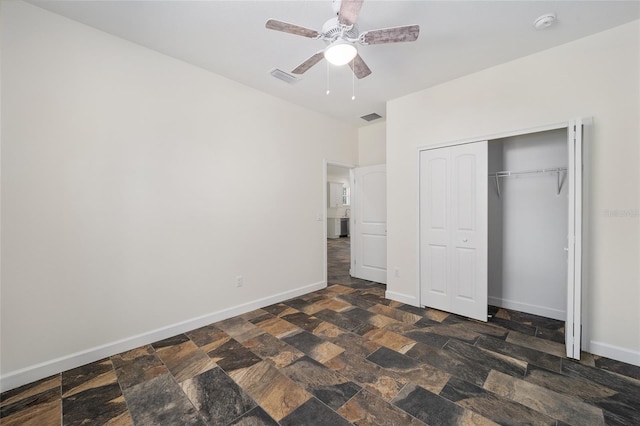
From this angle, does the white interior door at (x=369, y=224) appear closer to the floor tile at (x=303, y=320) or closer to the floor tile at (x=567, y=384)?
the floor tile at (x=303, y=320)

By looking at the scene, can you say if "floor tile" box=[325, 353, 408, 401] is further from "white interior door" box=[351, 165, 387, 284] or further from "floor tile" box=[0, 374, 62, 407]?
"white interior door" box=[351, 165, 387, 284]

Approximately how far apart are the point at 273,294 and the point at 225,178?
1770 millimetres

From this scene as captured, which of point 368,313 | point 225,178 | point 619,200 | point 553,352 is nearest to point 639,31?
point 619,200

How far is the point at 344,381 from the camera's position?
6.84 feet

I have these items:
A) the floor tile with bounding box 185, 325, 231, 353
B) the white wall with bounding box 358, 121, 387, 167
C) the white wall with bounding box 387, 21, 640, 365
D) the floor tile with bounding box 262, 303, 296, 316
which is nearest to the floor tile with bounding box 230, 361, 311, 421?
the floor tile with bounding box 185, 325, 231, 353

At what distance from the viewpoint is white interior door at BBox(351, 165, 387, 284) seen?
4734 millimetres

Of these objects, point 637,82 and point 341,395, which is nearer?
point 341,395

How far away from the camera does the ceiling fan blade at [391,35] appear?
5.98 ft

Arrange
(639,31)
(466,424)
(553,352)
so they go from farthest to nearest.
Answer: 1. (553,352)
2. (639,31)
3. (466,424)

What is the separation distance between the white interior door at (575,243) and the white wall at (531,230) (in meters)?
0.96

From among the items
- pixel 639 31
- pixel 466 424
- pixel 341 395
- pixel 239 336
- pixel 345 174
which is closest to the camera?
pixel 466 424

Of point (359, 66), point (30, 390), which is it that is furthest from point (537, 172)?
point (30, 390)

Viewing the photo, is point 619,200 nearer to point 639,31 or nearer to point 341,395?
point 639,31

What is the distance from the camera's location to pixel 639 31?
7.48 ft
